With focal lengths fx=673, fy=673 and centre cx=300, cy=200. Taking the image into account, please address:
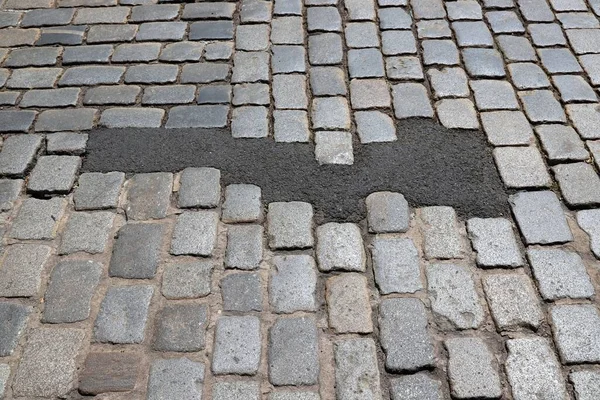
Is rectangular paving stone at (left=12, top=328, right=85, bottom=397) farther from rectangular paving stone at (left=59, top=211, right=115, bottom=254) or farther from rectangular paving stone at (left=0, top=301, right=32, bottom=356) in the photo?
rectangular paving stone at (left=59, top=211, right=115, bottom=254)

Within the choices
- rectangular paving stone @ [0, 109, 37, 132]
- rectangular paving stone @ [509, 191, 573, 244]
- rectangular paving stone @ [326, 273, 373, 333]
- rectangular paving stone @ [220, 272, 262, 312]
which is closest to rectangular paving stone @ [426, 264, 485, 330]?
rectangular paving stone @ [326, 273, 373, 333]

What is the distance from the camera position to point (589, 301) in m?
2.88

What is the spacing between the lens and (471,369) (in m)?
2.64

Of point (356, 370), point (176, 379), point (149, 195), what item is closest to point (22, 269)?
point (149, 195)

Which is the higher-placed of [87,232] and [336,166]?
[87,232]

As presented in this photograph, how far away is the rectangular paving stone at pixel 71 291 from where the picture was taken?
2.86 metres

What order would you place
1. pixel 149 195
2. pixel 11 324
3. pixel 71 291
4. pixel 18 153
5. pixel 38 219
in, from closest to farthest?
1. pixel 11 324
2. pixel 71 291
3. pixel 38 219
4. pixel 149 195
5. pixel 18 153

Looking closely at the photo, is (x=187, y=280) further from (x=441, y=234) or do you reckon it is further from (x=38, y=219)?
(x=441, y=234)

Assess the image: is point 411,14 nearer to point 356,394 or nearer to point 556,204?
point 556,204

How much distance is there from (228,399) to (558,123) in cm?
241

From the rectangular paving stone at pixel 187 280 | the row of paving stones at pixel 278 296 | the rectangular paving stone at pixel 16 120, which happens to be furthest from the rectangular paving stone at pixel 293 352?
the rectangular paving stone at pixel 16 120

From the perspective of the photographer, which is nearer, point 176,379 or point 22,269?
point 176,379

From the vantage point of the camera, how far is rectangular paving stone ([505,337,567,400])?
8.40ft

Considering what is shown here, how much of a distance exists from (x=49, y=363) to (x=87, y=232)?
0.73 m
